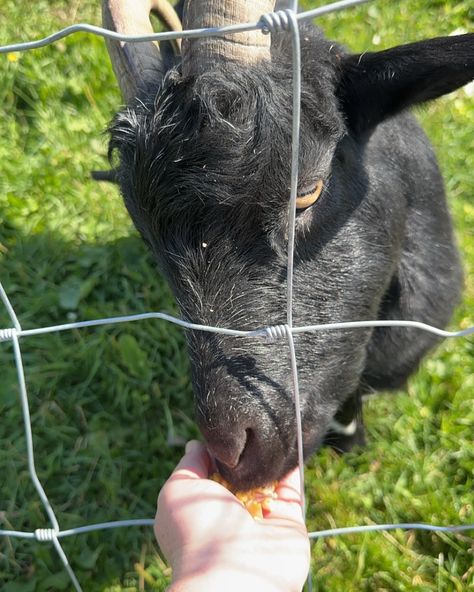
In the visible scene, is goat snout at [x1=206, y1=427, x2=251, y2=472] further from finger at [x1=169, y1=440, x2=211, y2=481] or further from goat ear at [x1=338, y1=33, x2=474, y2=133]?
goat ear at [x1=338, y1=33, x2=474, y2=133]

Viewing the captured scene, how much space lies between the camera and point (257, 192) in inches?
75.2

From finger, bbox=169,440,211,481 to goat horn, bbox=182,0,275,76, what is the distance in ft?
4.06

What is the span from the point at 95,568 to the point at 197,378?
1501mm

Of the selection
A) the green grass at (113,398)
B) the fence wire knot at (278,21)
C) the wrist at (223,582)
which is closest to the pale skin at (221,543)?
the wrist at (223,582)

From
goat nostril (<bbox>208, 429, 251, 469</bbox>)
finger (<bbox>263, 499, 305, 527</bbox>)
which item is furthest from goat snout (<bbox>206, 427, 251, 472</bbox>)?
finger (<bbox>263, 499, 305, 527</bbox>)

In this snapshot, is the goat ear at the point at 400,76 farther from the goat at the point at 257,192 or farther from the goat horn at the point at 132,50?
the goat horn at the point at 132,50

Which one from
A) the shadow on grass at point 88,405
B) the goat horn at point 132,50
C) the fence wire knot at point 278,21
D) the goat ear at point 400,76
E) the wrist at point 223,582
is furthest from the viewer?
the shadow on grass at point 88,405

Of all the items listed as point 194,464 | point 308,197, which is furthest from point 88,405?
point 308,197

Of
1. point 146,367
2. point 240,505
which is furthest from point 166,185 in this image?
point 146,367

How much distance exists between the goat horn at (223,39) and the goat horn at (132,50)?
7.9 inches

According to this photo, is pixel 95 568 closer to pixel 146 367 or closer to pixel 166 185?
pixel 146 367

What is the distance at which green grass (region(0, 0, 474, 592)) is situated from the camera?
118 inches

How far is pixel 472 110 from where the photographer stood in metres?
4.81

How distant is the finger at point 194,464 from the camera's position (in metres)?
2.11
